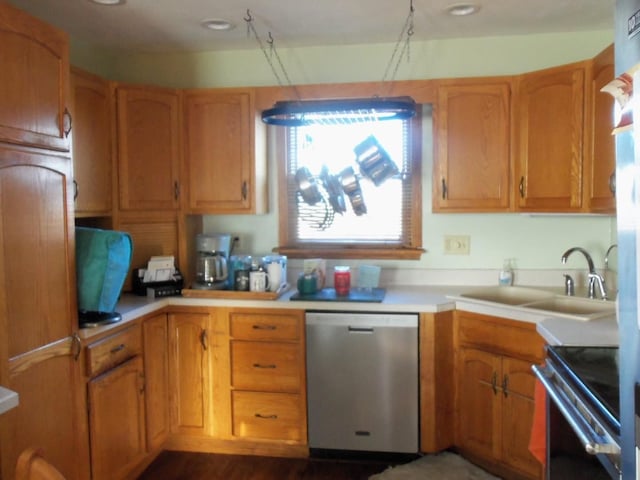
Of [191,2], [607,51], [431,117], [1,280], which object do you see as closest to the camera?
[1,280]

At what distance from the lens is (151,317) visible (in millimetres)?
2783

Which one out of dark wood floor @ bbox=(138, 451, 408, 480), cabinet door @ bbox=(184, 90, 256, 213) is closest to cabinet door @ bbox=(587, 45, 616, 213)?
dark wood floor @ bbox=(138, 451, 408, 480)

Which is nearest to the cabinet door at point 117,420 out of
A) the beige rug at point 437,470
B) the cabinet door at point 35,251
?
the cabinet door at point 35,251

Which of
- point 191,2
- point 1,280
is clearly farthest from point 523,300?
point 1,280

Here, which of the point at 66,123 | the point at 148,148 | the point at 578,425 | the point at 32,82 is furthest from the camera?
the point at 148,148

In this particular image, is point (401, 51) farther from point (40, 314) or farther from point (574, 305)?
point (40, 314)

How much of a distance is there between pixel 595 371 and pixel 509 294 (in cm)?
152

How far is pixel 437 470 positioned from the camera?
8.80ft

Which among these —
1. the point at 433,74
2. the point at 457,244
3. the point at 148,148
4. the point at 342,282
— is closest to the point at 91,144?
the point at 148,148

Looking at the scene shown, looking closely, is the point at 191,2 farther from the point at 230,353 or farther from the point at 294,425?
the point at 294,425

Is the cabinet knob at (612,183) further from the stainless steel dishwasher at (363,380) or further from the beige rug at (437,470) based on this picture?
the beige rug at (437,470)

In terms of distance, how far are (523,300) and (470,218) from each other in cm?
57

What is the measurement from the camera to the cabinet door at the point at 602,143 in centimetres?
231

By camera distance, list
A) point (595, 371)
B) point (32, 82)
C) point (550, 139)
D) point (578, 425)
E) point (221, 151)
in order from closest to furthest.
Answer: point (578, 425) → point (595, 371) → point (32, 82) → point (550, 139) → point (221, 151)
